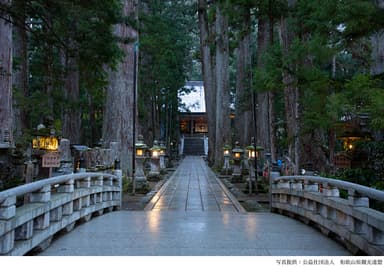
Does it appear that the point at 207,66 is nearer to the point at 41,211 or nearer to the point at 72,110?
the point at 72,110

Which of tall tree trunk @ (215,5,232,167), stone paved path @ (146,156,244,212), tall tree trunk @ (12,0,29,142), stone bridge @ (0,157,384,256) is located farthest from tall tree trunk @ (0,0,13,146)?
tall tree trunk @ (215,5,232,167)

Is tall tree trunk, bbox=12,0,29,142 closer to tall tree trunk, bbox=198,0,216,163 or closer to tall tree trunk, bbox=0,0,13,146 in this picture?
tall tree trunk, bbox=0,0,13,146

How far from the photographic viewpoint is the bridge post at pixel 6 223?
13.4 ft

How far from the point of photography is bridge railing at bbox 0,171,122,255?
4.20 meters

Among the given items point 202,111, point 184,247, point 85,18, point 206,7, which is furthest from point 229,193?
point 202,111

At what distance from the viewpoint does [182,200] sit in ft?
44.0

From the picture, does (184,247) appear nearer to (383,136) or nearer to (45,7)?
(45,7)

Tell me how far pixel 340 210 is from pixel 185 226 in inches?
110

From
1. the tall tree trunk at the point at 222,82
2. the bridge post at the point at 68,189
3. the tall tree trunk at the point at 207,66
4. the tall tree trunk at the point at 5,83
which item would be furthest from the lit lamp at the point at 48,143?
the tall tree trunk at the point at 207,66

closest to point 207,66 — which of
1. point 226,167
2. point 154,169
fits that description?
point 226,167

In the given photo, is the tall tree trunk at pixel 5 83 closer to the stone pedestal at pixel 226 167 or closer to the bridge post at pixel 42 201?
the bridge post at pixel 42 201

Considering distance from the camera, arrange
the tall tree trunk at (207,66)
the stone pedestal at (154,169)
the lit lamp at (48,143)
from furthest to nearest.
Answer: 1. the tall tree trunk at (207,66)
2. the stone pedestal at (154,169)
3. the lit lamp at (48,143)

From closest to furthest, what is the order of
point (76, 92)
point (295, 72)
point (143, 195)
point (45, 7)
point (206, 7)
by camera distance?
point (45, 7), point (295, 72), point (143, 195), point (76, 92), point (206, 7)

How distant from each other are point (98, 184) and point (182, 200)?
180 inches
